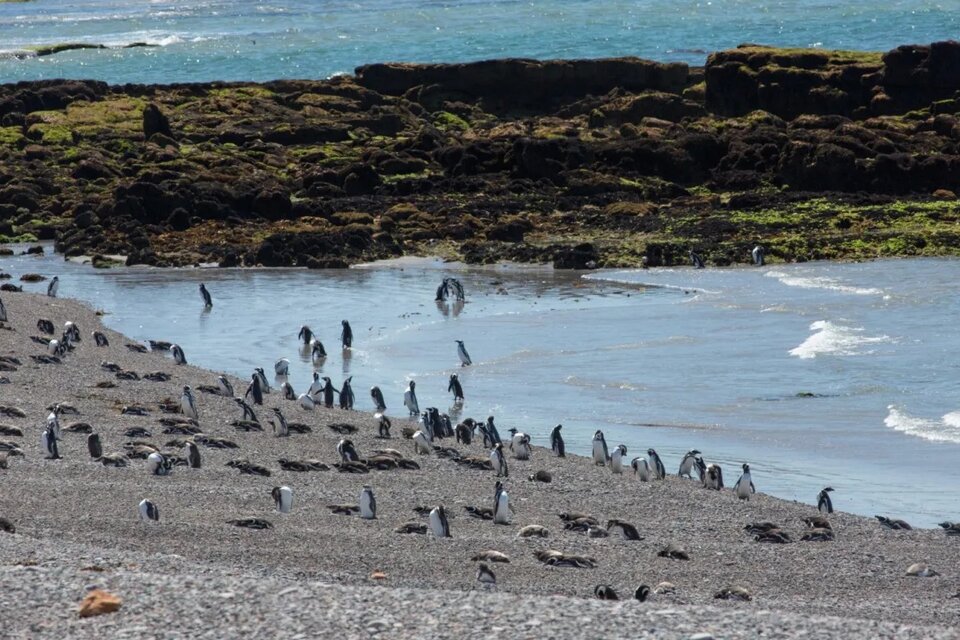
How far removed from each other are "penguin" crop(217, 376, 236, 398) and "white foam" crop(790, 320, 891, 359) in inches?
319

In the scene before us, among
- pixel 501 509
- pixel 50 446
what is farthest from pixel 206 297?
pixel 501 509

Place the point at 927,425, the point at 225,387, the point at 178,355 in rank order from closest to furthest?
1. the point at 927,425
2. the point at 225,387
3. the point at 178,355

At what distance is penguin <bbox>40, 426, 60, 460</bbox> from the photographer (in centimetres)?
1477

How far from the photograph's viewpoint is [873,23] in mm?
81812

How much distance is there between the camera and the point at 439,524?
41.3ft

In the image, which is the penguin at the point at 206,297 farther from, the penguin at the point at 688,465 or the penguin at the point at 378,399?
the penguin at the point at 688,465

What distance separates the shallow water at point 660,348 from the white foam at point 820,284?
0.24 ft

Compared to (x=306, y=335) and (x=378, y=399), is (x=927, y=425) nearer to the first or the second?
(x=378, y=399)

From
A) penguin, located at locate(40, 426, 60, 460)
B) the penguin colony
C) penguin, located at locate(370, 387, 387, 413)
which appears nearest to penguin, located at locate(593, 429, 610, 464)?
the penguin colony

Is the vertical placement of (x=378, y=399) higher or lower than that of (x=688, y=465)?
lower

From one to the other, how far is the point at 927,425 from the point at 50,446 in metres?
9.95

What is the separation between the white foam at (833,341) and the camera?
2239 centimetres

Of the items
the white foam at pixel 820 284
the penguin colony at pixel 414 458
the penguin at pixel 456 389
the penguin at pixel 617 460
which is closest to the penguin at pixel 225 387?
the penguin colony at pixel 414 458

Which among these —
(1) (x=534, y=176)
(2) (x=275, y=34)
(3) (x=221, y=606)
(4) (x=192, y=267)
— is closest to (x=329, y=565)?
(3) (x=221, y=606)
